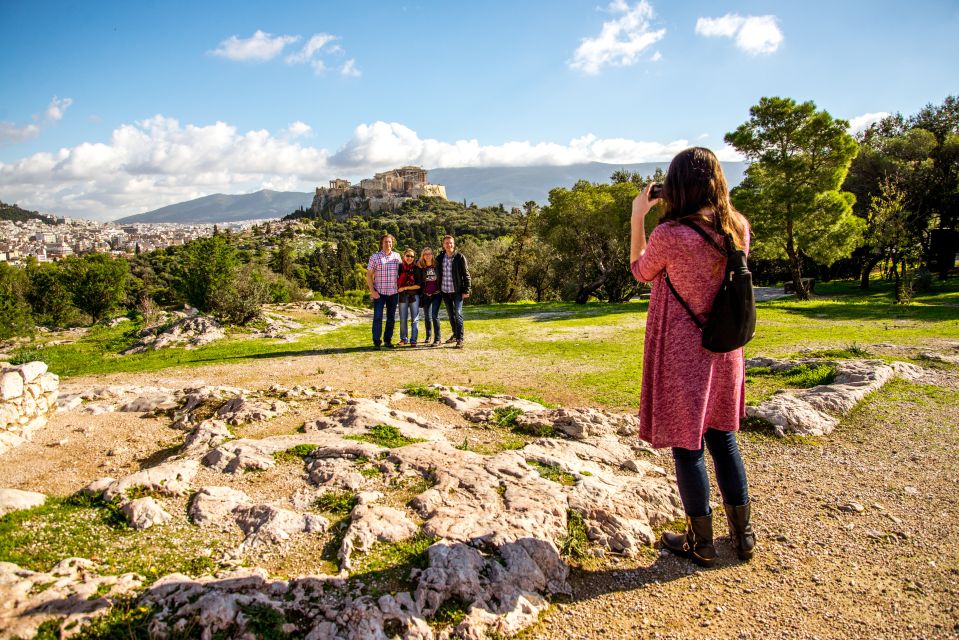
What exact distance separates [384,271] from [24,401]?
6.59 m

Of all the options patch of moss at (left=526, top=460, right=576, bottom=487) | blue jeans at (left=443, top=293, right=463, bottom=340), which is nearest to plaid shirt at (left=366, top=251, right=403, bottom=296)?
blue jeans at (left=443, top=293, right=463, bottom=340)

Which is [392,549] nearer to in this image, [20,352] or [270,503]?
[270,503]

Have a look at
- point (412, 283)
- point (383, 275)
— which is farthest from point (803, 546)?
point (412, 283)

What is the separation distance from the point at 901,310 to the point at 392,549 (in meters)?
22.7

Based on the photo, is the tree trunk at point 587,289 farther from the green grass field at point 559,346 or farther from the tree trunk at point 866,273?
the tree trunk at point 866,273

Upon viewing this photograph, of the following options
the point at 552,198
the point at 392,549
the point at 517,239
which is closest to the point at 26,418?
the point at 392,549

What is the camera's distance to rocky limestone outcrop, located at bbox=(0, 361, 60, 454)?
5508mm

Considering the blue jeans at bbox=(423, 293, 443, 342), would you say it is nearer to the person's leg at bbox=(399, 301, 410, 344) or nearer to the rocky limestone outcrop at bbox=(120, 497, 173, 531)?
the person's leg at bbox=(399, 301, 410, 344)

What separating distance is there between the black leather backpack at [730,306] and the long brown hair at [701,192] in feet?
0.26

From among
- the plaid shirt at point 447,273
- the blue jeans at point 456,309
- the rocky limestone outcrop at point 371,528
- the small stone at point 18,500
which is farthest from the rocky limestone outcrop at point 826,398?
the small stone at point 18,500

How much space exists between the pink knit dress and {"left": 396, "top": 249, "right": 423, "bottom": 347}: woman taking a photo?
8.59m

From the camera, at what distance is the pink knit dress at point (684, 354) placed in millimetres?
3221

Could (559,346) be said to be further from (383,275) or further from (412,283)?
(383,275)

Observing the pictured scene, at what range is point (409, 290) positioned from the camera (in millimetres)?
11812
